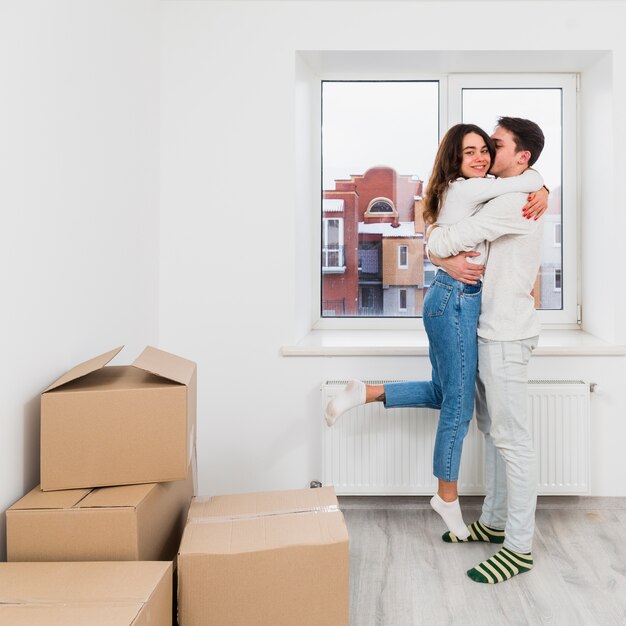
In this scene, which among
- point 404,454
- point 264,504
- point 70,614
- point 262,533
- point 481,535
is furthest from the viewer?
point 404,454

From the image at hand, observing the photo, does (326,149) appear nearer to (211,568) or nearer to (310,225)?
(310,225)

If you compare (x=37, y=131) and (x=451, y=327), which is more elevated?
(x=37, y=131)

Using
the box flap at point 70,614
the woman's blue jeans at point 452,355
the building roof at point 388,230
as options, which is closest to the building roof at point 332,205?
the building roof at point 388,230

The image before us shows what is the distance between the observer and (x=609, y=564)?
200 cm

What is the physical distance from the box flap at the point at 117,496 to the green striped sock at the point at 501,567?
1083 millimetres

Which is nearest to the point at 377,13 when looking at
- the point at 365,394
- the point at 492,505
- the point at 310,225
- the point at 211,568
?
the point at 310,225

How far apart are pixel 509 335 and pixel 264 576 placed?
1.06 m

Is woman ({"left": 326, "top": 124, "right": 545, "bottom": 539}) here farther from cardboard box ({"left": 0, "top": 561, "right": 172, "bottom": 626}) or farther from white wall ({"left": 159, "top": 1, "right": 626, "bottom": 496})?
cardboard box ({"left": 0, "top": 561, "right": 172, "bottom": 626})

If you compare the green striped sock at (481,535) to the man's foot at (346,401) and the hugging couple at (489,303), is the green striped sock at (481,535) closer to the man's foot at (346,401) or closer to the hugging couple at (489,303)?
the hugging couple at (489,303)

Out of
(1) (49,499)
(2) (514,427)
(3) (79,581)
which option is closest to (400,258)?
(2) (514,427)

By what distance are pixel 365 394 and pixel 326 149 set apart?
3.93 feet

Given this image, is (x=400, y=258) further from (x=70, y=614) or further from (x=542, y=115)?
(x=70, y=614)

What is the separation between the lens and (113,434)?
4.53 ft

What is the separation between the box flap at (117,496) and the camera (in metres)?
1.31
